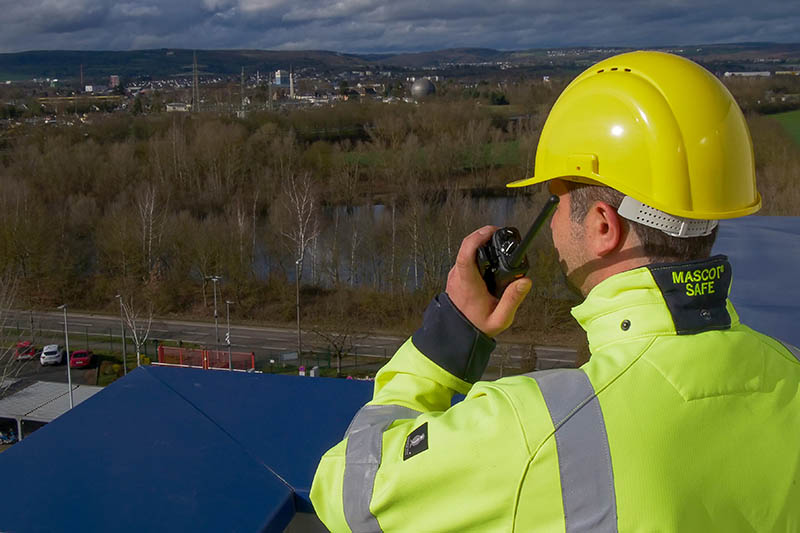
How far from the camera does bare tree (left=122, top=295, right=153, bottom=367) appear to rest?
18359mm

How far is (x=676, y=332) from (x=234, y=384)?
1425mm

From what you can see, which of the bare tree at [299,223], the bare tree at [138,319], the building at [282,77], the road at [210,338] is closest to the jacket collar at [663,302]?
the road at [210,338]

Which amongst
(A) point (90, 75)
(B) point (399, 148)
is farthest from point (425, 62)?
(B) point (399, 148)

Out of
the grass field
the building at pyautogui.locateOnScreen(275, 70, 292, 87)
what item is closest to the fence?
the grass field

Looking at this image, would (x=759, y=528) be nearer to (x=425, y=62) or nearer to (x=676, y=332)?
(x=676, y=332)

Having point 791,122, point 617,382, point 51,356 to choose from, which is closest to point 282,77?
point 791,122

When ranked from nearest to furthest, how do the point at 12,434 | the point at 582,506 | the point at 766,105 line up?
the point at 582,506 < the point at 12,434 < the point at 766,105

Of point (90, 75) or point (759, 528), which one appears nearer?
point (759, 528)

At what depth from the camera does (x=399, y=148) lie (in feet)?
117

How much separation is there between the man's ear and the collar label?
9cm

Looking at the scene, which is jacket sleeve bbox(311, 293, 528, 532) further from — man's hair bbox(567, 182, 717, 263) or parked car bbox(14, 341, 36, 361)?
parked car bbox(14, 341, 36, 361)

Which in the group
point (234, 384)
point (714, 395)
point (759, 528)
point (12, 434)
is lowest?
point (12, 434)

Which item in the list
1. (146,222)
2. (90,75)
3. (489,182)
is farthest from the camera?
(90,75)

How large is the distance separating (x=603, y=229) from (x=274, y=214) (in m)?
25.1
